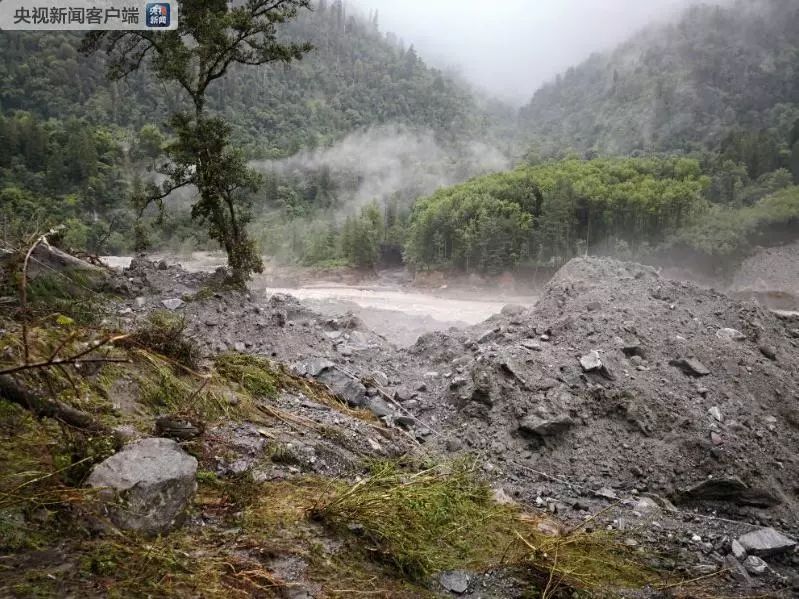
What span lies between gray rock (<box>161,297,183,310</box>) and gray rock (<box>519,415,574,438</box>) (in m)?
5.90

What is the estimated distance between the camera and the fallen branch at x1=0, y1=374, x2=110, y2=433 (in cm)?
235

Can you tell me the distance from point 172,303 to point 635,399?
7479 mm

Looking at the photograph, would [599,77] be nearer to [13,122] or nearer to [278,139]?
[278,139]

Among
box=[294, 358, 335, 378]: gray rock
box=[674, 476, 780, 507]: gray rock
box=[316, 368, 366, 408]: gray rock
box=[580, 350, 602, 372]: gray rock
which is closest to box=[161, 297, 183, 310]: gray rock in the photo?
box=[294, 358, 335, 378]: gray rock

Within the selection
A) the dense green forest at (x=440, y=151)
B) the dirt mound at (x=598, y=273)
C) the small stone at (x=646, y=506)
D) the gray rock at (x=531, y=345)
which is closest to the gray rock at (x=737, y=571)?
the small stone at (x=646, y=506)

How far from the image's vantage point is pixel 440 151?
69.2 m

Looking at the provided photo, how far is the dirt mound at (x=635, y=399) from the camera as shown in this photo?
6156 mm

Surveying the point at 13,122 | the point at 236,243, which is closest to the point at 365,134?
the point at 13,122

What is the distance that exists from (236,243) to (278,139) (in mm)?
65904

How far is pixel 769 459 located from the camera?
20.9 ft

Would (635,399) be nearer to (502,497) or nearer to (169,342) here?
(502,497)

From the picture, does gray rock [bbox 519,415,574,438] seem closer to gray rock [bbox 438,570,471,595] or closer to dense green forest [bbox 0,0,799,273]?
gray rock [bbox 438,570,471,595]

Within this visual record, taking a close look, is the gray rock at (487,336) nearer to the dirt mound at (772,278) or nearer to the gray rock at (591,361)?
the gray rock at (591,361)

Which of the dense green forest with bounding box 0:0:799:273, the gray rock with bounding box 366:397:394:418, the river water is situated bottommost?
the river water
